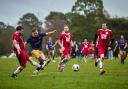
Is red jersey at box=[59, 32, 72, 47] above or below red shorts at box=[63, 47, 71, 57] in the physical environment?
above

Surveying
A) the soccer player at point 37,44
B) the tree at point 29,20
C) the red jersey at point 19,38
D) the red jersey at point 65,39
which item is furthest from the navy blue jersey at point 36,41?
the tree at point 29,20

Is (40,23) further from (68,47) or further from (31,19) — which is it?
(68,47)

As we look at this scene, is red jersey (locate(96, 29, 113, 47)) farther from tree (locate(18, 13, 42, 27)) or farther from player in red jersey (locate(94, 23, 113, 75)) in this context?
tree (locate(18, 13, 42, 27))

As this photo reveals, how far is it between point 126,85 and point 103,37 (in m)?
6.80

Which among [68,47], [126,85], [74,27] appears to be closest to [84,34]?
[74,27]

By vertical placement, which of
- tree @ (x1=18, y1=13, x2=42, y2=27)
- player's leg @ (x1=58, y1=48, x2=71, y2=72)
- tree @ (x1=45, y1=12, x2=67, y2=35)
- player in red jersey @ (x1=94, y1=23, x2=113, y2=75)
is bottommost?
player's leg @ (x1=58, y1=48, x2=71, y2=72)

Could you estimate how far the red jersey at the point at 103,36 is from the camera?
22656 millimetres

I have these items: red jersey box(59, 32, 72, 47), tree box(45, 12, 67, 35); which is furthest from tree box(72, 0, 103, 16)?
red jersey box(59, 32, 72, 47)

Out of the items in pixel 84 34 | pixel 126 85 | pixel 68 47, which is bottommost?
pixel 126 85

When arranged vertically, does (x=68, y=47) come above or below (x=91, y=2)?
below

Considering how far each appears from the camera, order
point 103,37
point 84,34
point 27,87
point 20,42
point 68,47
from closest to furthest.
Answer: point 27,87
point 20,42
point 103,37
point 68,47
point 84,34

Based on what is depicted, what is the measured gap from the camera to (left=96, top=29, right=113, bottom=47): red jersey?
892 inches

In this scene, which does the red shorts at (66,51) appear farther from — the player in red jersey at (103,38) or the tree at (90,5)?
the tree at (90,5)

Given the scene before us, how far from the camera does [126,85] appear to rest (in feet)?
53.0
